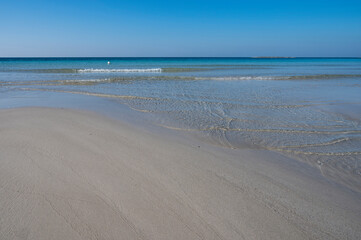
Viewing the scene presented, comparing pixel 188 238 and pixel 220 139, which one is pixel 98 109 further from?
pixel 188 238

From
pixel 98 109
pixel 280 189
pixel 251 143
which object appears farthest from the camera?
pixel 98 109

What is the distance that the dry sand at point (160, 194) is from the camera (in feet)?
7.44

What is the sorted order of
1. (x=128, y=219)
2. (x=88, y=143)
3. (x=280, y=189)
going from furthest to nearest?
(x=88, y=143) → (x=280, y=189) → (x=128, y=219)

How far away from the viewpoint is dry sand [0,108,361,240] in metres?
2.27

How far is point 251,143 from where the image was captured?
4.70 meters

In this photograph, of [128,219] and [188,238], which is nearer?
[188,238]

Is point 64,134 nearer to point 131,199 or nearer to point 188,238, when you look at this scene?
point 131,199

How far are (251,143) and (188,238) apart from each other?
2.94 meters

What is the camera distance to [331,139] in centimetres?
495

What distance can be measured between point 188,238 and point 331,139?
420 cm

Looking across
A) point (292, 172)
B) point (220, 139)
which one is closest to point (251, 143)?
point (220, 139)

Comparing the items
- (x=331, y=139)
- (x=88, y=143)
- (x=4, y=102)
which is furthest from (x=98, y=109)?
(x=331, y=139)

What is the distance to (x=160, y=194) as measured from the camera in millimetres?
2797

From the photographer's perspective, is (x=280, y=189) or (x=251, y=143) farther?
(x=251, y=143)
